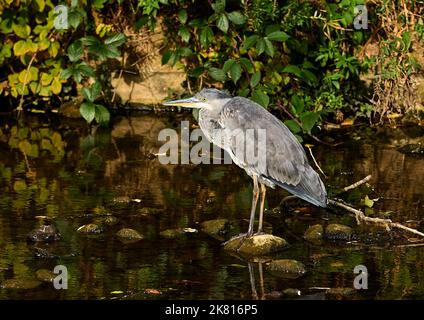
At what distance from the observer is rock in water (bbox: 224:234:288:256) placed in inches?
266

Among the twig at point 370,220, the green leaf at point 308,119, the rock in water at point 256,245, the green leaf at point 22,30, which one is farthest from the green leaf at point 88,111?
the rock in water at point 256,245

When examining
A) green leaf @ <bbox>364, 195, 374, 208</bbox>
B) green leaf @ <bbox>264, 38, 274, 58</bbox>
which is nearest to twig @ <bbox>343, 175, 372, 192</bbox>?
green leaf @ <bbox>364, 195, 374, 208</bbox>

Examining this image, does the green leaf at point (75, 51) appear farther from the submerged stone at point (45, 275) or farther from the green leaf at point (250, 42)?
the submerged stone at point (45, 275)

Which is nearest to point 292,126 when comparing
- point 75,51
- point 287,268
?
point 75,51

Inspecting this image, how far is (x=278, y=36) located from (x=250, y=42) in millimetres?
284

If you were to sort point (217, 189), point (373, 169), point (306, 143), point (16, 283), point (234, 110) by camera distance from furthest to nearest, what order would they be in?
point (306, 143) < point (373, 169) < point (217, 189) < point (234, 110) < point (16, 283)

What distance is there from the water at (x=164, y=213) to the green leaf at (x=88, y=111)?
0.99ft

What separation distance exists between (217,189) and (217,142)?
1.25 m

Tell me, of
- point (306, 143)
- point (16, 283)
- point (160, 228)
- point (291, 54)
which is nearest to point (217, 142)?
point (160, 228)

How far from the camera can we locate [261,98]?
30.7 feet

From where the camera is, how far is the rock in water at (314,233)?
23.3 feet

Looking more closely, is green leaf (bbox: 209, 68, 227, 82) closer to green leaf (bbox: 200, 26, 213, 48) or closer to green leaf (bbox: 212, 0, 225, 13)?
green leaf (bbox: 200, 26, 213, 48)

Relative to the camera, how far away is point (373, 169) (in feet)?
30.3

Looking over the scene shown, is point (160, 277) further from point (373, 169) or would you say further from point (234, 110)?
point (373, 169)
